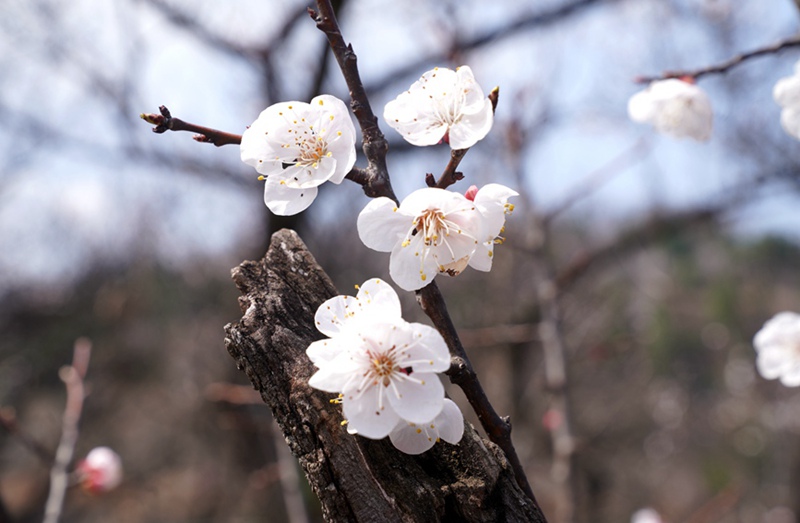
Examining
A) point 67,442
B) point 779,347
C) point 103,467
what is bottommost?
point 779,347

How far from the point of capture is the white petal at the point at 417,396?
1.85 ft

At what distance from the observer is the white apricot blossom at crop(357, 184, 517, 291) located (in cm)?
61

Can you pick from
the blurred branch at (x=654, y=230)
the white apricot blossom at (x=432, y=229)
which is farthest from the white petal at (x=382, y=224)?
the blurred branch at (x=654, y=230)

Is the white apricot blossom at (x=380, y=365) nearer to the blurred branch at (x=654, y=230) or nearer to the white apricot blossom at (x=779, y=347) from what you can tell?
the white apricot blossom at (x=779, y=347)

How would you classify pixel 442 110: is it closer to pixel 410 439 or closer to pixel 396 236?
pixel 396 236

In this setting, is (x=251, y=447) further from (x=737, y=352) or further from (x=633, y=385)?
(x=737, y=352)

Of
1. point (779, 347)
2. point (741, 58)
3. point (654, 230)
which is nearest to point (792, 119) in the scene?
point (741, 58)

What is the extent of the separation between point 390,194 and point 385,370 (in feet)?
0.63

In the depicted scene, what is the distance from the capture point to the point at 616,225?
4.38 metres

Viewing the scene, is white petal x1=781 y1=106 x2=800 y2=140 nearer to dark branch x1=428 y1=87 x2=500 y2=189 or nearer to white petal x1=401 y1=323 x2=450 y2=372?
dark branch x1=428 y1=87 x2=500 y2=189

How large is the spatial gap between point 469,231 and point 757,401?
12146 millimetres

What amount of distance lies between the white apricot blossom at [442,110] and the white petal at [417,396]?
9.8 inches

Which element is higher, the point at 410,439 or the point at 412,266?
the point at 412,266

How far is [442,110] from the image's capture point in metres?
0.70
